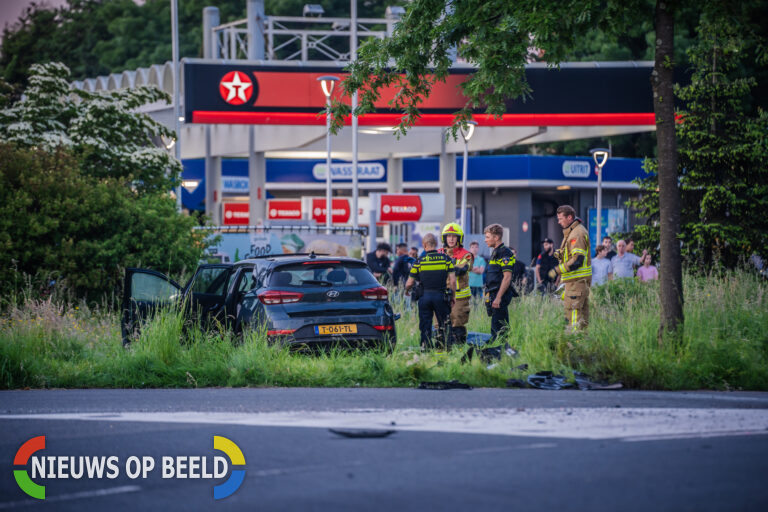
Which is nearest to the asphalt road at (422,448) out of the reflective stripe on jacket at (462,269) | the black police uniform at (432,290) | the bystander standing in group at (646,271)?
the black police uniform at (432,290)

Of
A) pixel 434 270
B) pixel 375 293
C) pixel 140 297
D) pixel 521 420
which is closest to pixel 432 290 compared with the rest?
pixel 434 270

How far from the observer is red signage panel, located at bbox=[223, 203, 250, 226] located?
3869 centimetres

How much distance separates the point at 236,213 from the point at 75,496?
3483 centimetres

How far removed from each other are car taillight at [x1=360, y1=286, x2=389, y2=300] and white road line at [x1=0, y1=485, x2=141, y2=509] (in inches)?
250

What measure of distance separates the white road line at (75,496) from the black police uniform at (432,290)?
24.4 feet

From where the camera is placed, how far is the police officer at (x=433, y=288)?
1233 cm

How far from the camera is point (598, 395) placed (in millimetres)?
8719

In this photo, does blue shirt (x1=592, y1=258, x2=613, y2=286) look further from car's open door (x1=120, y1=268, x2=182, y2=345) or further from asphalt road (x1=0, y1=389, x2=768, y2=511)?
asphalt road (x1=0, y1=389, x2=768, y2=511)

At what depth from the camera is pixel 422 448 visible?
6.00 meters

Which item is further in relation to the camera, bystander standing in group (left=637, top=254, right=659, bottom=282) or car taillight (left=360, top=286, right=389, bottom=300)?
bystander standing in group (left=637, top=254, right=659, bottom=282)

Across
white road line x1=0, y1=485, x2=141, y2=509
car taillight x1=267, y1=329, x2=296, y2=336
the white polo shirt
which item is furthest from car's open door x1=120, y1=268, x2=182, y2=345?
the white polo shirt

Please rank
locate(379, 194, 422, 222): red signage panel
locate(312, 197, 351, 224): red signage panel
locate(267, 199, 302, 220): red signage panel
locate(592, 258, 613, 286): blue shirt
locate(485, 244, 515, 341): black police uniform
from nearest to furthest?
locate(485, 244, 515, 341): black police uniform → locate(592, 258, 613, 286): blue shirt → locate(379, 194, 422, 222): red signage panel → locate(312, 197, 351, 224): red signage panel → locate(267, 199, 302, 220): red signage panel

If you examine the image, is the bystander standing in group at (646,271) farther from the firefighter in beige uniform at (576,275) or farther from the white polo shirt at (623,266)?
the firefighter in beige uniform at (576,275)

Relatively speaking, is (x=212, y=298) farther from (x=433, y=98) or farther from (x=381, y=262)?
(x=433, y=98)
